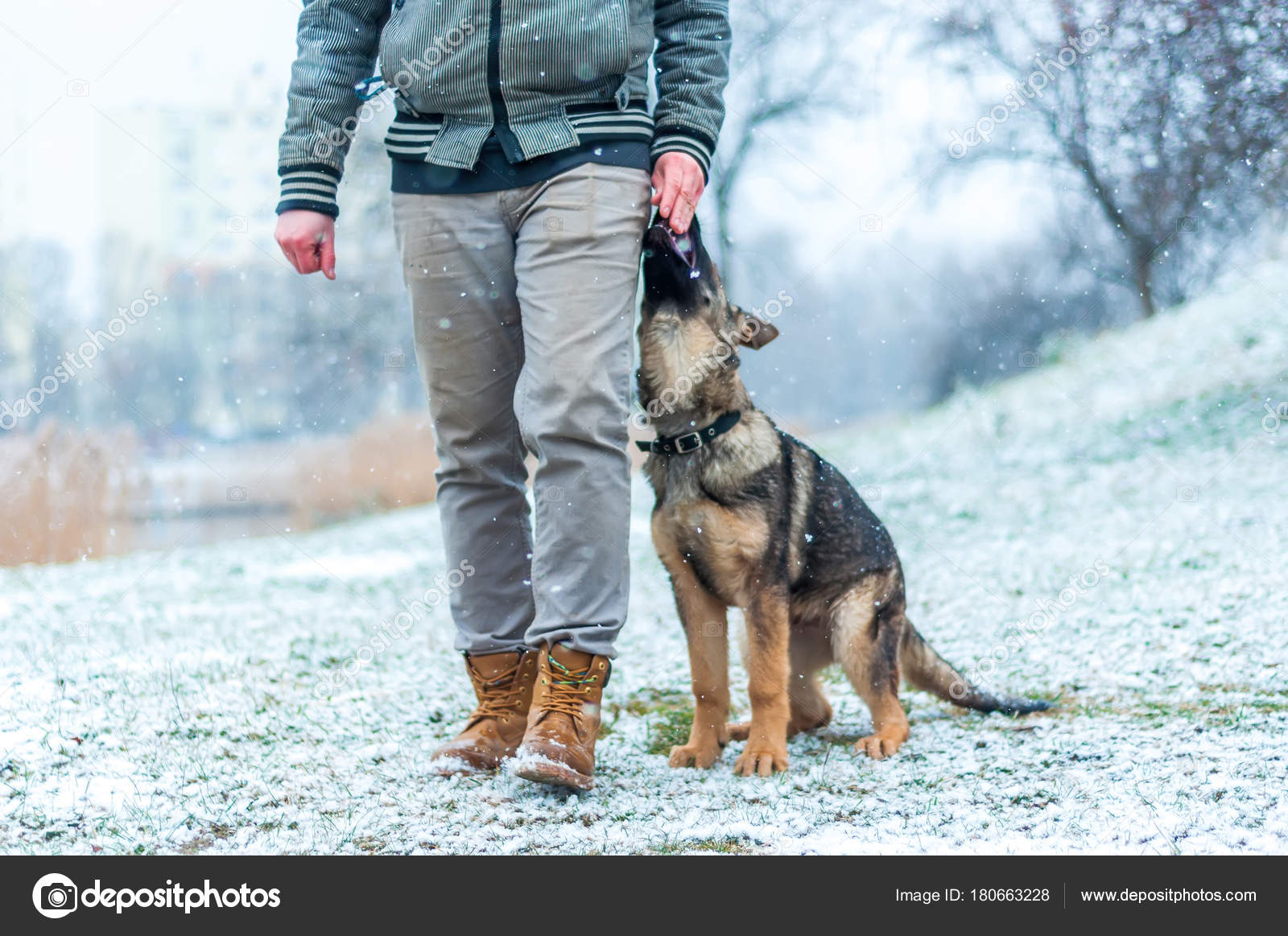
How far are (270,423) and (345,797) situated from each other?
13357mm

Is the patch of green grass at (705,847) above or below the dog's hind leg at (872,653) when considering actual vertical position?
below

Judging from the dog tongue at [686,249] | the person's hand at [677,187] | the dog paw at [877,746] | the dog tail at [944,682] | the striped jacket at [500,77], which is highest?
the striped jacket at [500,77]

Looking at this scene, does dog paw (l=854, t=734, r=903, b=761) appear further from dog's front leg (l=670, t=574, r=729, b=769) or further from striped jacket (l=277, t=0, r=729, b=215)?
striped jacket (l=277, t=0, r=729, b=215)

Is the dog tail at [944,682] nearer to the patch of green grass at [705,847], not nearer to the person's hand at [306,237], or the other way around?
the patch of green grass at [705,847]

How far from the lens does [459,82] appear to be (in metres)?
2.61

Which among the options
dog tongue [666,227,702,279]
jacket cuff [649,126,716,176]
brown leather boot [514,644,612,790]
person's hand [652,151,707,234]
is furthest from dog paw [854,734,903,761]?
jacket cuff [649,126,716,176]

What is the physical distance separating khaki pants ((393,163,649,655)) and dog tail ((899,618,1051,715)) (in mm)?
1193

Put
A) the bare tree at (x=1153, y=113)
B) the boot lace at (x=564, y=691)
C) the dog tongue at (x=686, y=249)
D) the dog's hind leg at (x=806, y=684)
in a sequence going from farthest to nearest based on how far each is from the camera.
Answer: the bare tree at (x=1153, y=113)
the dog's hind leg at (x=806, y=684)
the dog tongue at (x=686, y=249)
the boot lace at (x=564, y=691)

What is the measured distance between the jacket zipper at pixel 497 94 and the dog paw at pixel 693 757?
5.47ft

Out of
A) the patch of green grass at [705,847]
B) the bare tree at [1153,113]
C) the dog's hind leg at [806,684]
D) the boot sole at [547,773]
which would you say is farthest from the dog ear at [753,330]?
the bare tree at [1153,113]

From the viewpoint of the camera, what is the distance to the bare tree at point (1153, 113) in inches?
277
